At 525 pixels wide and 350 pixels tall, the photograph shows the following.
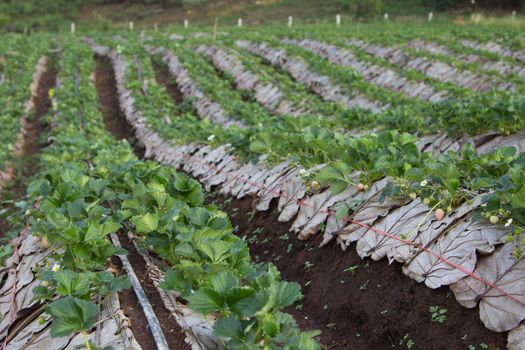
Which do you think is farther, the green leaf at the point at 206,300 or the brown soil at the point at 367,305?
the brown soil at the point at 367,305

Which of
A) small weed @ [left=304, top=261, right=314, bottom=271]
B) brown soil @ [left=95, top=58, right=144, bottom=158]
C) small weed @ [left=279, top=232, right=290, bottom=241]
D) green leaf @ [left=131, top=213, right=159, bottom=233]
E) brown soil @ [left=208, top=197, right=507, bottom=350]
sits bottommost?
brown soil @ [left=95, top=58, right=144, bottom=158]

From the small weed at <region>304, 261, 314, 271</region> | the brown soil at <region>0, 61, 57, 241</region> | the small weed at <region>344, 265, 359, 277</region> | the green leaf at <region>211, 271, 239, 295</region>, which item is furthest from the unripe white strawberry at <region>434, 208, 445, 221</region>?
the brown soil at <region>0, 61, 57, 241</region>

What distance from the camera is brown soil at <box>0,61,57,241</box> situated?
923 cm

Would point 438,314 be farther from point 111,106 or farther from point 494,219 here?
point 111,106

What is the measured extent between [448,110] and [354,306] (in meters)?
3.73

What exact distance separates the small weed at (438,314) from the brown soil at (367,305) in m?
0.02

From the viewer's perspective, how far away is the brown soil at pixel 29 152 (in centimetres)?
923

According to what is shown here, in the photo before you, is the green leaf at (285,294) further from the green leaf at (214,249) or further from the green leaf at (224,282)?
the green leaf at (214,249)

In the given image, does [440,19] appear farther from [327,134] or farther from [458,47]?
[327,134]

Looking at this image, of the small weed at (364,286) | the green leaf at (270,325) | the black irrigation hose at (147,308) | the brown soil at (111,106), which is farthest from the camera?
the brown soil at (111,106)

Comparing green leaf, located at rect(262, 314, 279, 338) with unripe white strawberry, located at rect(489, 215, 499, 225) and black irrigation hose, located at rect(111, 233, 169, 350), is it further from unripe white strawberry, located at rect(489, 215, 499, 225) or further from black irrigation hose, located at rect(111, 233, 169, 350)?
unripe white strawberry, located at rect(489, 215, 499, 225)

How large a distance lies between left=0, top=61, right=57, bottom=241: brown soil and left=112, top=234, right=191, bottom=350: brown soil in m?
3.89

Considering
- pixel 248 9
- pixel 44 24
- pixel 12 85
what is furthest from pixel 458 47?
pixel 44 24

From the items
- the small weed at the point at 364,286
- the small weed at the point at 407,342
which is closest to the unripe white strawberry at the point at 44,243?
the small weed at the point at 364,286
